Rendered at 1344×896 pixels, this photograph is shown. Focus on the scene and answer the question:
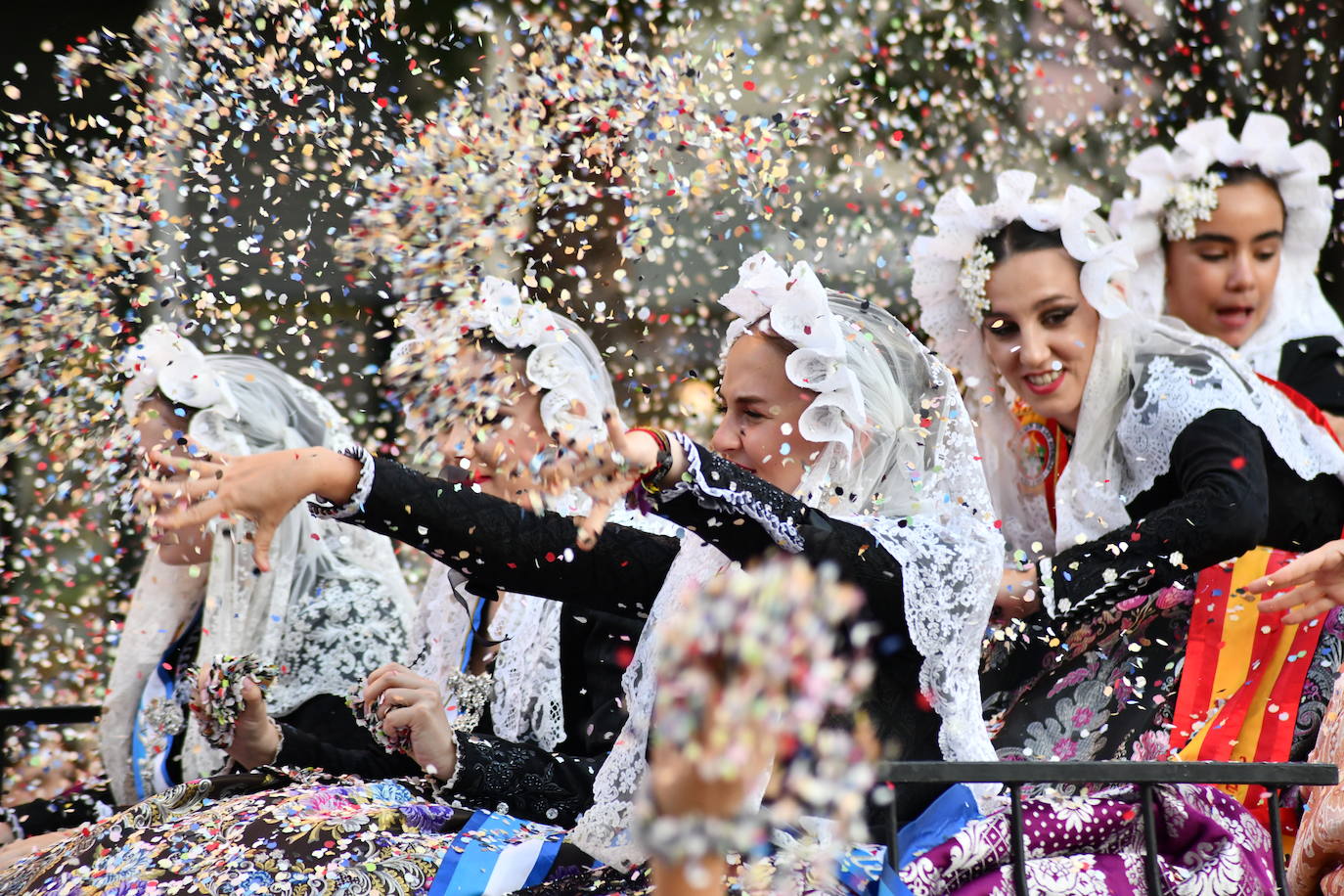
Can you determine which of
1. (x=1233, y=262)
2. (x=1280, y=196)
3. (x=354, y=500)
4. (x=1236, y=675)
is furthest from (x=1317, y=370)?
(x=354, y=500)

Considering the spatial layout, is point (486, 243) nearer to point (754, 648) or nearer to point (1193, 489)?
point (1193, 489)

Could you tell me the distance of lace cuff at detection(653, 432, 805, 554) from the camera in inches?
85.7

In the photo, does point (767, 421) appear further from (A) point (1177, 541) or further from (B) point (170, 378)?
(B) point (170, 378)

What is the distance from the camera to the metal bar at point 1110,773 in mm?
1937

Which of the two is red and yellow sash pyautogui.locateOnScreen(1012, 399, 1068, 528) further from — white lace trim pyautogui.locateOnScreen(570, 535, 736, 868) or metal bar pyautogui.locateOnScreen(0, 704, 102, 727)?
metal bar pyautogui.locateOnScreen(0, 704, 102, 727)

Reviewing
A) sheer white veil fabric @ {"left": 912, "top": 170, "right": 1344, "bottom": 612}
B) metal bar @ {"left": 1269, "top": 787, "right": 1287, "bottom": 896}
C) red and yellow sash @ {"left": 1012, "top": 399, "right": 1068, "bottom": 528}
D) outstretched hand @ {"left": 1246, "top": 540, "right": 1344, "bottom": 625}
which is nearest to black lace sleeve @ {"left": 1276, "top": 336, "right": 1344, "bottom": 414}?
sheer white veil fabric @ {"left": 912, "top": 170, "right": 1344, "bottom": 612}

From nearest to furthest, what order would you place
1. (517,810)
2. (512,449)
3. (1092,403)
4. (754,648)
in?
1. (754,648)
2. (517,810)
3. (512,449)
4. (1092,403)

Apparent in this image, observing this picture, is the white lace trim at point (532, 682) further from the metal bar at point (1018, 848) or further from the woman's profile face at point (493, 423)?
the metal bar at point (1018, 848)

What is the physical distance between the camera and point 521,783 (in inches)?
110

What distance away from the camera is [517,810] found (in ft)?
9.11

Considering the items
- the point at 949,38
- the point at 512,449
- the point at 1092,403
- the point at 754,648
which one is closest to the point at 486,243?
the point at 512,449

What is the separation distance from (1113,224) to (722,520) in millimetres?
2487

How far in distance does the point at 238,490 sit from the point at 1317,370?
10.3 feet

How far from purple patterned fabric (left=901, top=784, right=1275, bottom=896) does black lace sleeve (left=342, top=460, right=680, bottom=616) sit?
726 mm
